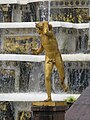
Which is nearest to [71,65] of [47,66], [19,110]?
[19,110]

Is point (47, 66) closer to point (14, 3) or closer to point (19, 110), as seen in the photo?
point (19, 110)

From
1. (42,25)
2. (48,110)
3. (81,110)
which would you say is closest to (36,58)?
(81,110)

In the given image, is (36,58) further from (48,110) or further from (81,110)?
(48,110)

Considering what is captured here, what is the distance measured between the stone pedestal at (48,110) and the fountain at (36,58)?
33.1 ft

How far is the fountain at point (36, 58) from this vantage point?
84.2 feet

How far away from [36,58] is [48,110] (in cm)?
1143

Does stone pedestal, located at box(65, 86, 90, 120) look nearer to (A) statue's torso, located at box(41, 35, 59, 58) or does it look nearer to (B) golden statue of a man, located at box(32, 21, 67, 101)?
(B) golden statue of a man, located at box(32, 21, 67, 101)

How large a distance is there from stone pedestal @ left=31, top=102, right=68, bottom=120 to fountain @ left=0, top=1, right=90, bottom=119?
10.1 m

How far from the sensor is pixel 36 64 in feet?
86.2

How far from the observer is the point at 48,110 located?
47.3 feet

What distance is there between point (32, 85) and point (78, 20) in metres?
3.94

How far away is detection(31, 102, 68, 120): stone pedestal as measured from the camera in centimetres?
1442

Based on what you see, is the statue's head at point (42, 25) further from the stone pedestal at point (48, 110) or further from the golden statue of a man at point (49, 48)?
the stone pedestal at point (48, 110)

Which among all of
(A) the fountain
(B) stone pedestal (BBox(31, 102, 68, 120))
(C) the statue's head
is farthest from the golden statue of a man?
(A) the fountain
